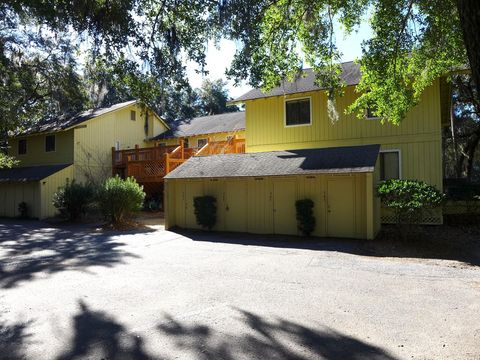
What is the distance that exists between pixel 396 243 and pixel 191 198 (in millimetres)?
7947

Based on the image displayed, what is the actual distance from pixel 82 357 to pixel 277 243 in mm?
8351

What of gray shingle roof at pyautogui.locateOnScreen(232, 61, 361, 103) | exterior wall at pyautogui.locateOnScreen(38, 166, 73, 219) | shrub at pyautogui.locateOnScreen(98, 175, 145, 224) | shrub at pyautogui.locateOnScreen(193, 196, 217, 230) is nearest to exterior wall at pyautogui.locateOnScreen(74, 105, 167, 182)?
exterior wall at pyautogui.locateOnScreen(38, 166, 73, 219)

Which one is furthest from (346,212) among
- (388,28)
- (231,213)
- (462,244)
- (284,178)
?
(388,28)

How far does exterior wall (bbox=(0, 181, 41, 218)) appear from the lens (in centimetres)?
2092

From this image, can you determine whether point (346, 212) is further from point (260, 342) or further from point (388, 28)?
point (260, 342)

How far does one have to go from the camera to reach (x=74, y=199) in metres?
18.1

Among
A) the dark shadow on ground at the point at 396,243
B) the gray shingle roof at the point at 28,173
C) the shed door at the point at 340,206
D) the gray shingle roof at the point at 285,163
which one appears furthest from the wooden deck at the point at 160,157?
the shed door at the point at 340,206

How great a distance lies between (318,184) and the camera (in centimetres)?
1277

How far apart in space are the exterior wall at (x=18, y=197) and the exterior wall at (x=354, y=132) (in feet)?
41.0

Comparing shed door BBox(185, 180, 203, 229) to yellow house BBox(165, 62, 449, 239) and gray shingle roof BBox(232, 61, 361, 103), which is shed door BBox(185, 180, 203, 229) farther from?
gray shingle roof BBox(232, 61, 361, 103)

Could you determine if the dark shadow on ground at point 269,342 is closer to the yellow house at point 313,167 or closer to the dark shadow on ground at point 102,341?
the dark shadow on ground at point 102,341

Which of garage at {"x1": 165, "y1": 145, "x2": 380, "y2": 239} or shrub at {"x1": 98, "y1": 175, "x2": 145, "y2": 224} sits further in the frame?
shrub at {"x1": 98, "y1": 175, "x2": 145, "y2": 224}

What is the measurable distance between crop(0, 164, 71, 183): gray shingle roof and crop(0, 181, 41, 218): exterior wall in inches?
16.6

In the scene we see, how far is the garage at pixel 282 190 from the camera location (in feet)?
39.6
